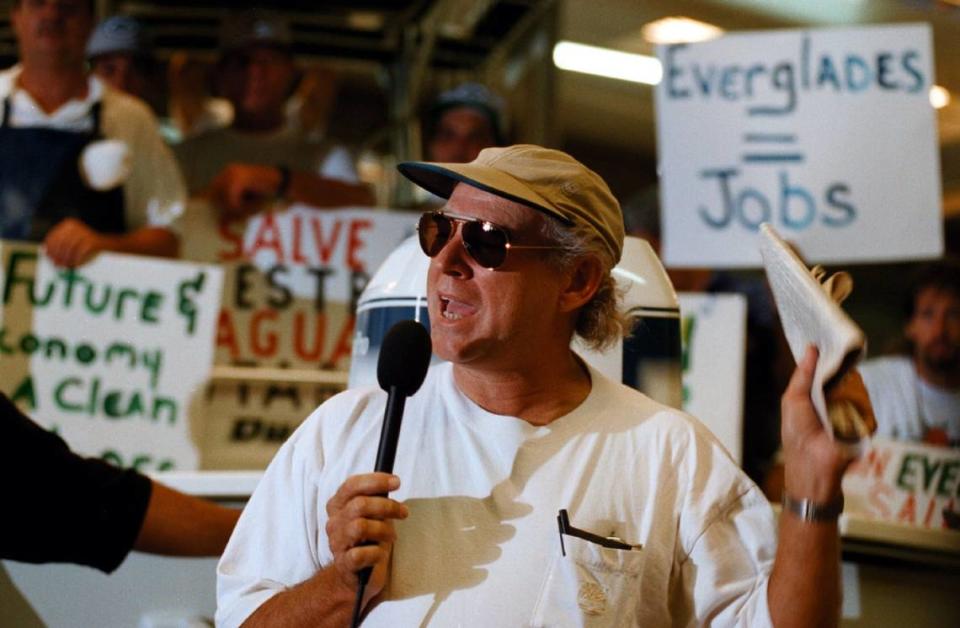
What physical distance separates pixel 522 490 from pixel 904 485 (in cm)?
212

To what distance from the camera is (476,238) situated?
7.26 ft

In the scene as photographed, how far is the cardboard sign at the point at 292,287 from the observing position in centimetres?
440

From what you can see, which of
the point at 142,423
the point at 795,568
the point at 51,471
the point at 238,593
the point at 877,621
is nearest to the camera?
the point at 795,568

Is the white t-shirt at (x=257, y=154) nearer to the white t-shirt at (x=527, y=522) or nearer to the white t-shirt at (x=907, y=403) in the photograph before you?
the white t-shirt at (x=907, y=403)

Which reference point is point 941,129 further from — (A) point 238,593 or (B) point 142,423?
(A) point 238,593

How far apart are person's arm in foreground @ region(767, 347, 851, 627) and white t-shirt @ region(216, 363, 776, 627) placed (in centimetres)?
6

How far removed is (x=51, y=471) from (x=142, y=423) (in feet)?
3.38

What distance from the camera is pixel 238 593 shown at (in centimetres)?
212

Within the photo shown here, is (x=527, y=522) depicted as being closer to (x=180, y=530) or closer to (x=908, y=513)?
(x=180, y=530)

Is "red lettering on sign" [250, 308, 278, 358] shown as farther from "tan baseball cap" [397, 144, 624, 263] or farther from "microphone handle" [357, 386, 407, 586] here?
"microphone handle" [357, 386, 407, 586]

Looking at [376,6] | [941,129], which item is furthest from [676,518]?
[941,129]

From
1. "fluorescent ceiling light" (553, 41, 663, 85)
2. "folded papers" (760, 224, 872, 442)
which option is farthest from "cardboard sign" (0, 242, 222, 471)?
→ "fluorescent ceiling light" (553, 41, 663, 85)

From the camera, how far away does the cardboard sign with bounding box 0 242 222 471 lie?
3.68 metres

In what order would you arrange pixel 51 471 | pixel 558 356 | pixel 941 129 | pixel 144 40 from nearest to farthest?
pixel 558 356
pixel 51 471
pixel 144 40
pixel 941 129
